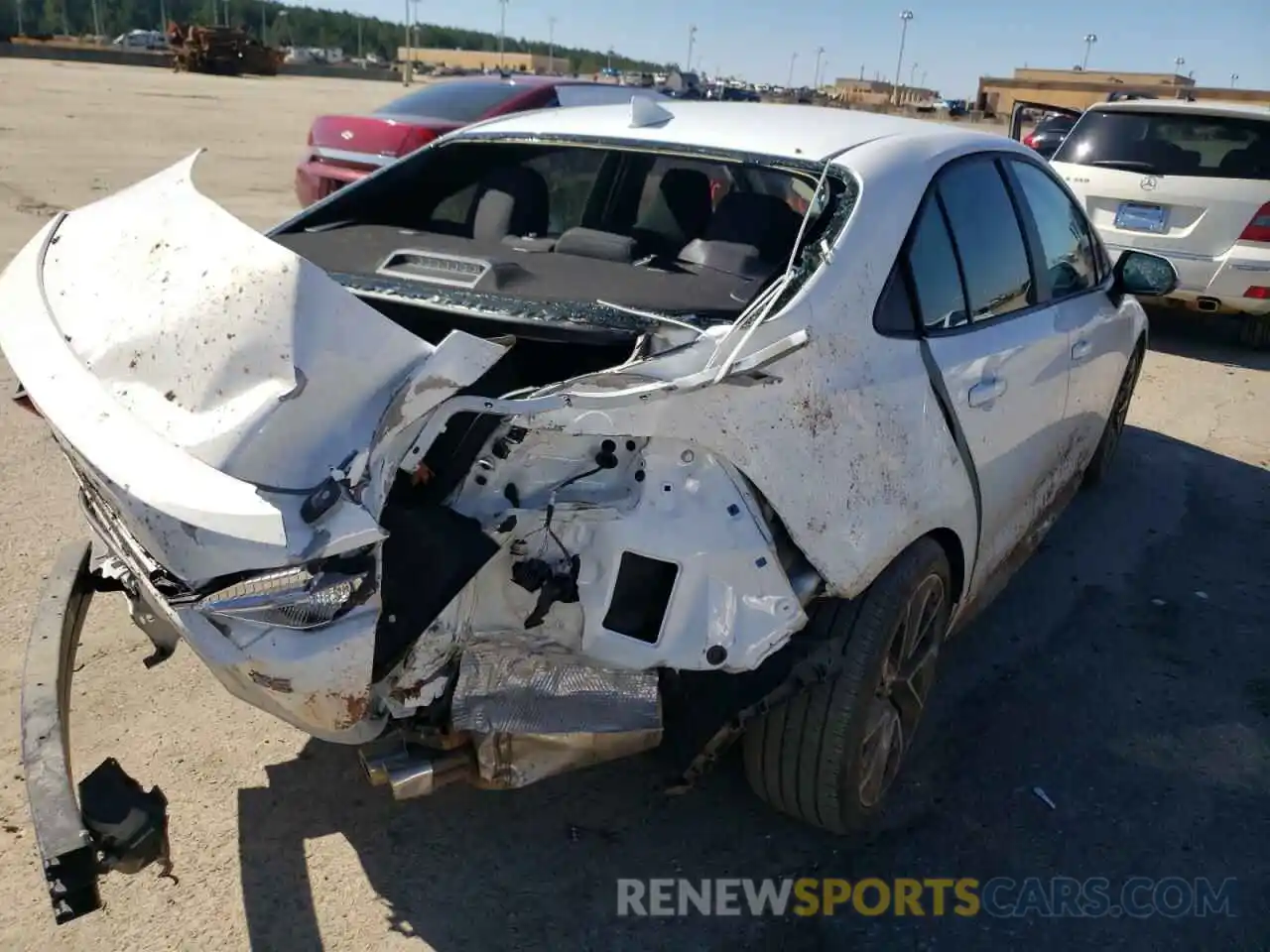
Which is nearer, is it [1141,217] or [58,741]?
[58,741]

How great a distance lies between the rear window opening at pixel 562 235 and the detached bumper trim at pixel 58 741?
106 cm

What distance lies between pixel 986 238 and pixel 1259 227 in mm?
5630

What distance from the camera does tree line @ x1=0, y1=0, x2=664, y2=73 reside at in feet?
254

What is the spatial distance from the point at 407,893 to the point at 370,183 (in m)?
2.39

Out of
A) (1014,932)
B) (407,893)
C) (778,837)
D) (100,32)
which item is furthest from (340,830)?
(100,32)

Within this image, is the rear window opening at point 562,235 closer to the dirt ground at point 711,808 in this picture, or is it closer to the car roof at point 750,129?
the car roof at point 750,129

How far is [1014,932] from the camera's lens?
2664mm

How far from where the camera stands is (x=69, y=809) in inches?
79.4

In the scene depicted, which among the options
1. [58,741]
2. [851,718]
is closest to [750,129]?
[851,718]

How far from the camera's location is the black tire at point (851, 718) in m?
2.60

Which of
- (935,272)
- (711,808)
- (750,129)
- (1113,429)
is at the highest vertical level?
(750,129)

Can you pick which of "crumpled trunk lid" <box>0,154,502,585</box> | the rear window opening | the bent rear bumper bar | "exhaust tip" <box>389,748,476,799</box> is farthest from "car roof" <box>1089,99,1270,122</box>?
the bent rear bumper bar

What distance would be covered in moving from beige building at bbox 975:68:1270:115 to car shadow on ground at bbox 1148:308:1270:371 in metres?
4.65

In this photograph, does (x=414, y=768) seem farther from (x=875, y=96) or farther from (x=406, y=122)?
(x=875, y=96)
